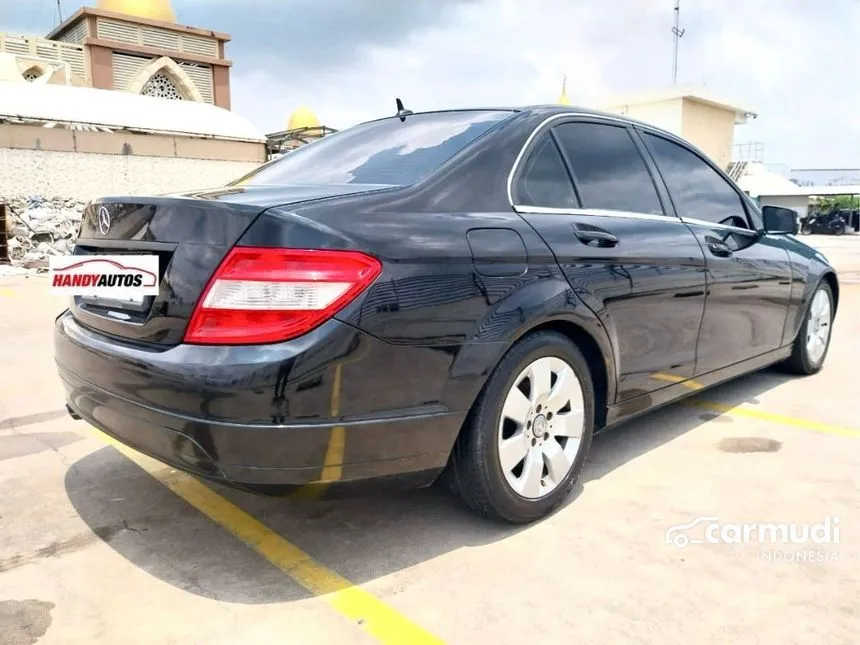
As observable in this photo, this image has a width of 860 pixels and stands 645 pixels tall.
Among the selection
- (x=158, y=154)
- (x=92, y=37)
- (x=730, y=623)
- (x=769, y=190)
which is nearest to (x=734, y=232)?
(x=730, y=623)

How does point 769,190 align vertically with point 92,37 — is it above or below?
below

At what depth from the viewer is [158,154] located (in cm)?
1972

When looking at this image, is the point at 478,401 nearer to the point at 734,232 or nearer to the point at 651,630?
the point at 651,630

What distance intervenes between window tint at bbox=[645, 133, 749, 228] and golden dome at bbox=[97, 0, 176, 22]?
37.6 m

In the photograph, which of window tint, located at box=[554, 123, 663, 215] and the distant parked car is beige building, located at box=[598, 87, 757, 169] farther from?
window tint, located at box=[554, 123, 663, 215]

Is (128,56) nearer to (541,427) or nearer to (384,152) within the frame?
(384,152)

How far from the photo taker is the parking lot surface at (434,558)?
2.05 meters

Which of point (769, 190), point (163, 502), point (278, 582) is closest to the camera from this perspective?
point (278, 582)

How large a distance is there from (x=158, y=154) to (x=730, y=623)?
20.4m

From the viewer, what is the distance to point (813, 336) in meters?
4.97

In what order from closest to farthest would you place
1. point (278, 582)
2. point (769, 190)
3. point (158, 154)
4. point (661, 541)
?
point (278, 582)
point (661, 541)
point (158, 154)
point (769, 190)

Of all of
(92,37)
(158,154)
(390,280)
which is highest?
(92,37)

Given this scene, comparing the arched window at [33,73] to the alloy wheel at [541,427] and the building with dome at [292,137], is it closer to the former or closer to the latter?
the building with dome at [292,137]

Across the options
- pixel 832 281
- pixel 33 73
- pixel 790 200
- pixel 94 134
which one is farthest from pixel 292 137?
pixel 790 200
